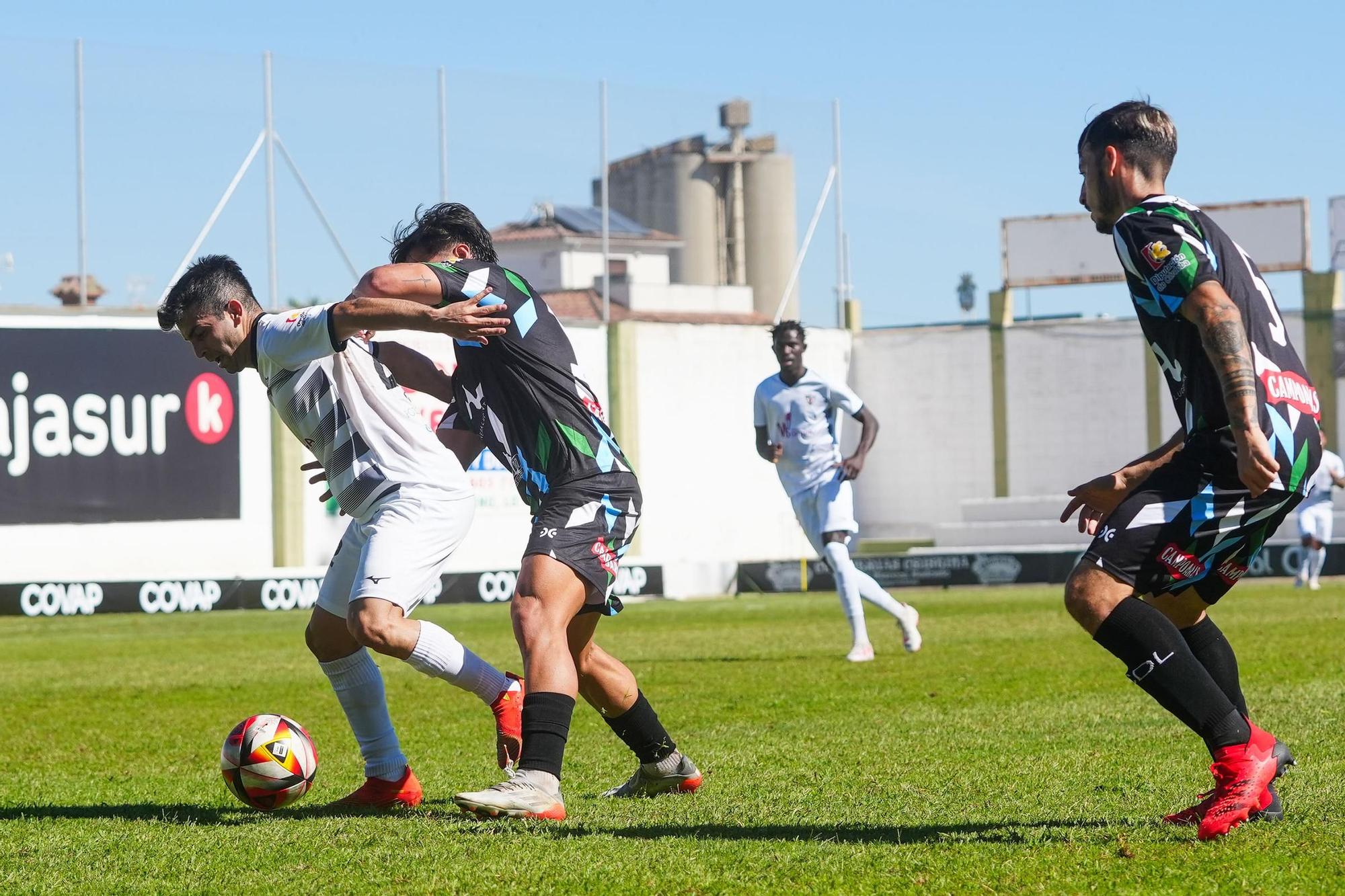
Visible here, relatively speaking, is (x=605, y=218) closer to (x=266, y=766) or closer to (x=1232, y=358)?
(x=266, y=766)

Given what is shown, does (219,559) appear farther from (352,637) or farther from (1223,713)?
(1223,713)

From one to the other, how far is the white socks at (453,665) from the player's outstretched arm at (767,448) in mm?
7212

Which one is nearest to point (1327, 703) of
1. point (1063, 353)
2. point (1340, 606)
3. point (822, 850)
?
point (822, 850)

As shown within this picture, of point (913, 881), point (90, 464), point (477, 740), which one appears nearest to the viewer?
point (913, 881)

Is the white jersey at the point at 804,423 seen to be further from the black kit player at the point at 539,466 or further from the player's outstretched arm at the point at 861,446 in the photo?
the black kit player at the point at 539,466

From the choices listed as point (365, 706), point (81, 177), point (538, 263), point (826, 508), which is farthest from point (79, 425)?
point (538, 263)

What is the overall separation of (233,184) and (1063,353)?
18.9 m

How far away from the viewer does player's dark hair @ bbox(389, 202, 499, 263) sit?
607 cm

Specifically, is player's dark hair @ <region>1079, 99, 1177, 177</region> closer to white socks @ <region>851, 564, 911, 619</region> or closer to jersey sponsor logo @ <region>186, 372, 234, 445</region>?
white socks @ <region>851, 564, 911, 619</region>

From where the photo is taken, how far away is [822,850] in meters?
5.05

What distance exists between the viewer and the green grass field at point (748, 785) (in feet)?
15.7

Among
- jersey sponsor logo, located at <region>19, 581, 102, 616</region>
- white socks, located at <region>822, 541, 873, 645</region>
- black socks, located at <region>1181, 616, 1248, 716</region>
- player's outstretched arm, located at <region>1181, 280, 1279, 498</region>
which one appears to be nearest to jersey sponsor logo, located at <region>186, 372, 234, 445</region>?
jersey sponsor logo, located at <region>19, 581, 102, 616</region>

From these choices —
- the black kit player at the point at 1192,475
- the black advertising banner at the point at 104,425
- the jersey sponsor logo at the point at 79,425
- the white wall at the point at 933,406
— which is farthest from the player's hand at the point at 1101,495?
the white wall at the point at 933,406

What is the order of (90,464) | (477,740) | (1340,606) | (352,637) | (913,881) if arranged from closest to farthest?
1. (913,881)
2. (352,637)
3. (477,740)
4. (1340,606)
5. (90,464)
